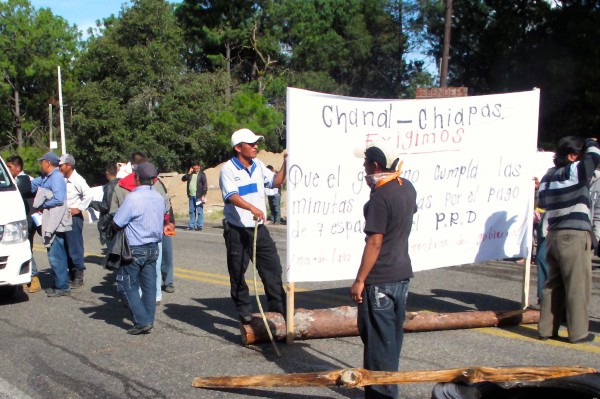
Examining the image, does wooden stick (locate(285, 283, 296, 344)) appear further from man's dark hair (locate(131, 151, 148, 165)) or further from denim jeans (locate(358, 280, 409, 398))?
man's dark hair (locate(131, 151, 148, 165))

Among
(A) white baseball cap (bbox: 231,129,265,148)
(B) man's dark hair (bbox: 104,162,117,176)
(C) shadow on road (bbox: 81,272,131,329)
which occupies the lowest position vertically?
(C) shadow on road (bbox: 81,272,131,329)

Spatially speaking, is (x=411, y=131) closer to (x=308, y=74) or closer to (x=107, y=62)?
(x=107, y=62)

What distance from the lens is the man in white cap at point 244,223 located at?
21.5 ft

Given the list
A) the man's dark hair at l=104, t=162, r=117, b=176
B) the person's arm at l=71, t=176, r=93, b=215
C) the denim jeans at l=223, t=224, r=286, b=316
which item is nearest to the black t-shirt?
the denim jeans at l=223, t=224, r=286, b=316

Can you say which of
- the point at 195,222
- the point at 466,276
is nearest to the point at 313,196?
the point at 466,276

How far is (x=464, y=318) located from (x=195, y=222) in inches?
528

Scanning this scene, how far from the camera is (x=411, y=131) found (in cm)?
679

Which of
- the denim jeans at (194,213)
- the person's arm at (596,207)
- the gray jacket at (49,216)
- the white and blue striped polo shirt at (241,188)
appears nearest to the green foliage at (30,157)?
the denim jeans at (194,213)

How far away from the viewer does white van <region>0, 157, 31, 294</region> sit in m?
8.45

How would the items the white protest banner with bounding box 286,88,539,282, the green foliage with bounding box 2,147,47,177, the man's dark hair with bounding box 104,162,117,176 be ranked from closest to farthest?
the white protest banner with bounding box 286,88,539,282 → the man's dark hair with bounding box 104,162,117,176 → the green foliage with bounding box 2,147,47,177

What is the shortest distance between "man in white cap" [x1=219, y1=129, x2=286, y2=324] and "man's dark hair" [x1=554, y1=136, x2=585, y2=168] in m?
2.55

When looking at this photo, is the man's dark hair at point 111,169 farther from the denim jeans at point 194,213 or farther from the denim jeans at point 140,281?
the denim jeans at point 194,213

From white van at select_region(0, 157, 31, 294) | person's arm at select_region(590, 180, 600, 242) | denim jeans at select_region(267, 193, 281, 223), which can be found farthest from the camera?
denim jeans at select_region(267, 193, 281, 223)

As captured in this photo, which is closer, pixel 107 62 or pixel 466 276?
pixel 466 276
